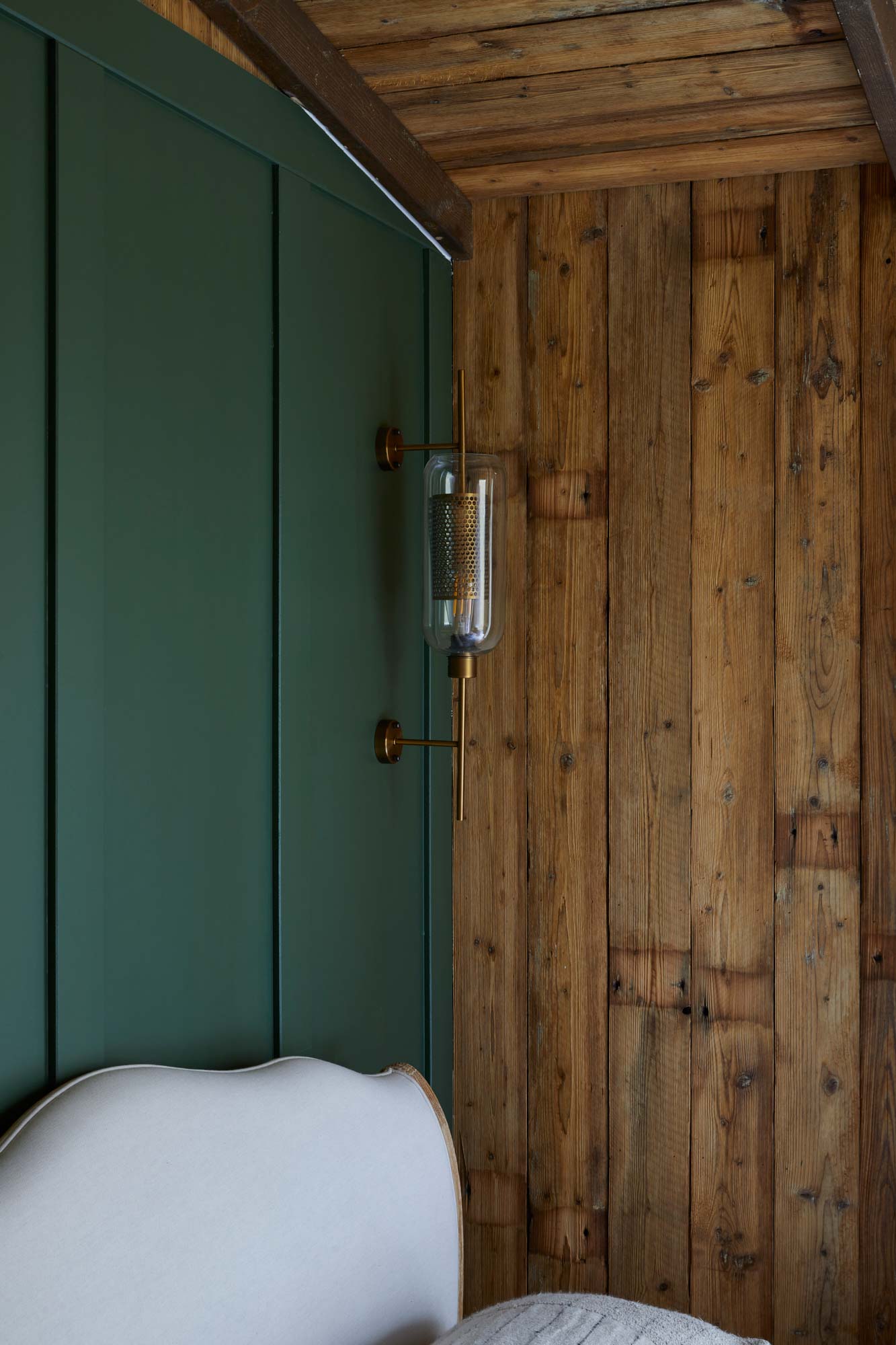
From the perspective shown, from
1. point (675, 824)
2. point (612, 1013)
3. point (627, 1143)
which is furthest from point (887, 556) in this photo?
point (627, 1143)

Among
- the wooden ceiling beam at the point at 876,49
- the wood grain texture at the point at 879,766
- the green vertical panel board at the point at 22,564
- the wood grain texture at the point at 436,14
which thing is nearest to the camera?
the green vertical panel board at the point at 22,564

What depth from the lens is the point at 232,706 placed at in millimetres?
1540

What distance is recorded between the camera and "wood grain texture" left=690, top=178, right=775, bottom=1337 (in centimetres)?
214

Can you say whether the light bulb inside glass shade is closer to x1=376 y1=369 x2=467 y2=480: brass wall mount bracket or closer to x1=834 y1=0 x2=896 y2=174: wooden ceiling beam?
x1=376 y1=369 x2=467 y2=480: brass wall mount bracket

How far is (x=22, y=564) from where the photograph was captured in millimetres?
1186

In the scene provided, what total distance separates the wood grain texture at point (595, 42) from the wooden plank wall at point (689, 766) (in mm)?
507

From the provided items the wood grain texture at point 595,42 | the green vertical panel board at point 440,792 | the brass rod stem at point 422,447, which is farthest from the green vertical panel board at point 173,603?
the green vertical panel board at point 440,792

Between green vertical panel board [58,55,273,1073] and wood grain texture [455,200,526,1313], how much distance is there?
0.75 meters

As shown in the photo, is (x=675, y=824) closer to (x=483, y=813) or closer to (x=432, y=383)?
(x=483, y=813)

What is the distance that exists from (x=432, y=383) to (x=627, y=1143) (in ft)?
4.69

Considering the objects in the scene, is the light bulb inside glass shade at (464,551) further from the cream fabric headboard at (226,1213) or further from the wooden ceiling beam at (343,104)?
the cream fabric headboard at (226,1213)

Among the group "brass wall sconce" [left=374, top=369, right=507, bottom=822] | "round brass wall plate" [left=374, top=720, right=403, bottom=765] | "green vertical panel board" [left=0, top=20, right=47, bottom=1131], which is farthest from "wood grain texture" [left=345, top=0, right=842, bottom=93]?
"round brass wall plate" [left=374, top=720, right=403, bottom=765]

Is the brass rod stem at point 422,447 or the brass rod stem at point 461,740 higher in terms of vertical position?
the brass rod stem at point 422,447

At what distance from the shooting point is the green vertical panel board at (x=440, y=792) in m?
2.20
